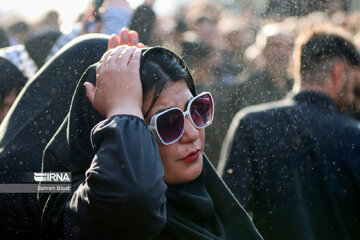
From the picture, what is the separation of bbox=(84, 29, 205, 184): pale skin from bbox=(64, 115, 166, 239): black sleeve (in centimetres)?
10

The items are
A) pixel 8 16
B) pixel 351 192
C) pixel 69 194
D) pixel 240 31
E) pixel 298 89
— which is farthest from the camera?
pixel 8 16

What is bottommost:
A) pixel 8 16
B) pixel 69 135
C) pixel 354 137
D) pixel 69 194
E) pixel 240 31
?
pixel 354 137

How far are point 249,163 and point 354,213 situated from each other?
22.3 inches

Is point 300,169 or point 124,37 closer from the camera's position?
point 124,37

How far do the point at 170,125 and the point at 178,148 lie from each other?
0.09 m

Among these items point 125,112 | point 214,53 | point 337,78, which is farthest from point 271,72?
point 125,112

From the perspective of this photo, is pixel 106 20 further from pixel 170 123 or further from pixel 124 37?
pixel 170 123

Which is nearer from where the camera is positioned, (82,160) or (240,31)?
(82,160)

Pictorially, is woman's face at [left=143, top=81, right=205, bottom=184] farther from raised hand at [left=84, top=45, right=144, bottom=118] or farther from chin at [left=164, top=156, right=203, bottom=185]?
raised hand at [left=84, top=45, right=144, bottom=118]

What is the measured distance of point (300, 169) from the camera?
2520mm

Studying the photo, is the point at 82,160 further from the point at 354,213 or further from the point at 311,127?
the point at 354,213

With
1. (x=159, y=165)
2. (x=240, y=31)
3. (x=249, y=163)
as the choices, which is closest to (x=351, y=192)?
(x=249, y=163)

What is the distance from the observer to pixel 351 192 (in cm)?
250

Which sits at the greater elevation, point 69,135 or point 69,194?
point 69,135
